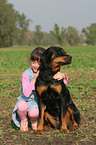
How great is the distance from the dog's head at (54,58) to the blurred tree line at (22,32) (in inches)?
2468

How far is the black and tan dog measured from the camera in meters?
3.47

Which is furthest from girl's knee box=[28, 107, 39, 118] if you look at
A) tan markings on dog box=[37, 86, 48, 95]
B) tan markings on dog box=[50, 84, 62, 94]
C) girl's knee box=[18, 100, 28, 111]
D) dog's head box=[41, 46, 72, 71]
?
dog's head box=[41, 46, 72, 71]

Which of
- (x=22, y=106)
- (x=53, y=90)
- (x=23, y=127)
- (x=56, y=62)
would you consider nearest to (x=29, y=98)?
(x=22, y=106)

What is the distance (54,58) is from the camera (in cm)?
345

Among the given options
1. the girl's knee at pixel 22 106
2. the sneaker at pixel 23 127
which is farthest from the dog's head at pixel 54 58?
the sneaker at pixel 23 127

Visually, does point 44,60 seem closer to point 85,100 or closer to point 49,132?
point 49,132

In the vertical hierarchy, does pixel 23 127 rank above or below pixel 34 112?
below

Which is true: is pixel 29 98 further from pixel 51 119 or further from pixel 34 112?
pixel 51 119

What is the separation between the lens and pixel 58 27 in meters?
98.6

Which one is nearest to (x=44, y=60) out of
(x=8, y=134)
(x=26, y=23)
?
(x=8, y=134)

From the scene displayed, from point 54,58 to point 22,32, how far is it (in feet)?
301

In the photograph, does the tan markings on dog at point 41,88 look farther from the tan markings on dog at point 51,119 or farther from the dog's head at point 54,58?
the tan markings on dog at point 51,119

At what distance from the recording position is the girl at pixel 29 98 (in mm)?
3953

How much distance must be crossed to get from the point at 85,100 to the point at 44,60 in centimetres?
323
